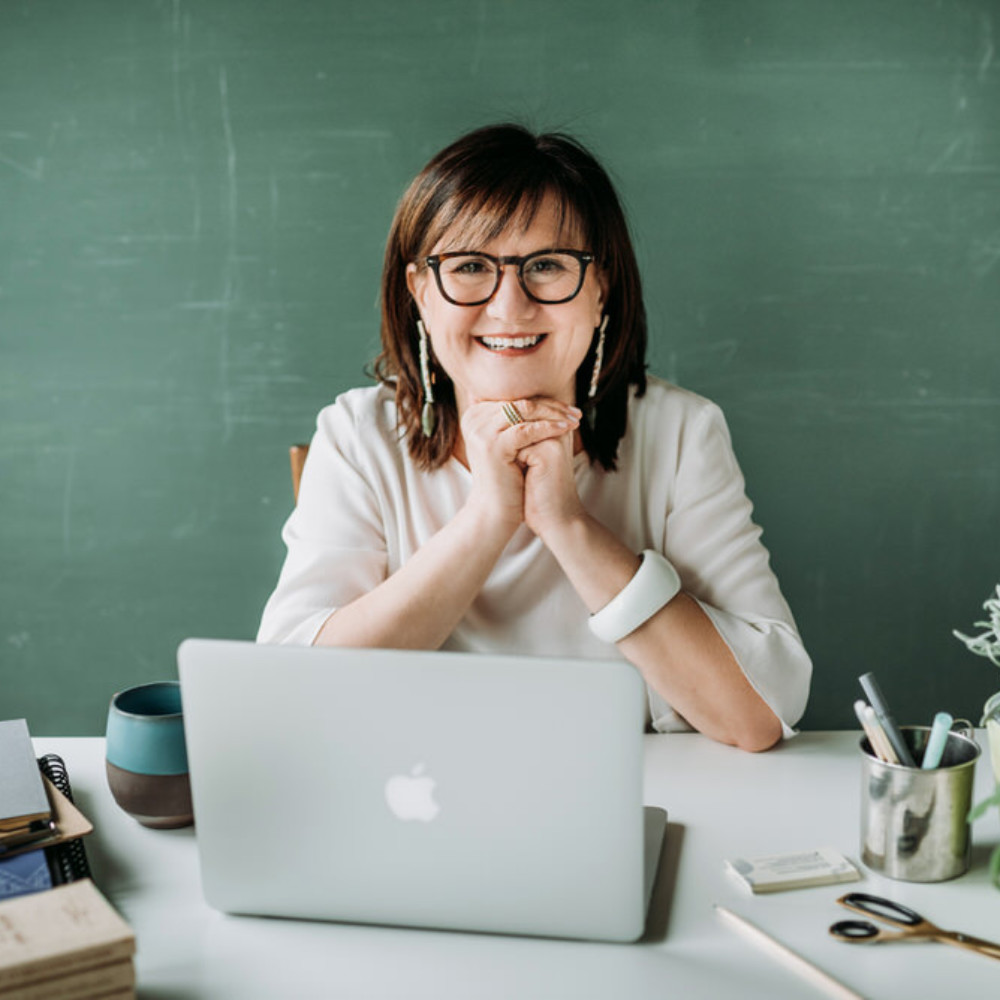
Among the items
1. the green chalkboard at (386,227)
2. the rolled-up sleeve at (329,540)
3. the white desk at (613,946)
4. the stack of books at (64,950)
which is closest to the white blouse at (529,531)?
the rolled-up sleeve at (329,540)

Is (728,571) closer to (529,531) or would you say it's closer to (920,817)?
(529,531)

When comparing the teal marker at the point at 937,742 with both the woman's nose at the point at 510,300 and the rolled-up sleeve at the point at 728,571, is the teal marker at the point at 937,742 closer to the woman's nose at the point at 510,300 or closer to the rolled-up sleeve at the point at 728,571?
the rolled-up sleeve at the point at 728,571

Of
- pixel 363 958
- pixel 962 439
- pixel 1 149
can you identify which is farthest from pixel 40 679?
pixel 962 439

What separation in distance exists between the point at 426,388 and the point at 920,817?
36.6 inches

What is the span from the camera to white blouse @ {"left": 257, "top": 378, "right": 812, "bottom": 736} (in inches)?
56.6

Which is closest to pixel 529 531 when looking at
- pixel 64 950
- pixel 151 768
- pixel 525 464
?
pixel 525 464

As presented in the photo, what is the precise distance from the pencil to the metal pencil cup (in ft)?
0.54

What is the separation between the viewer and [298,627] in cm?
141

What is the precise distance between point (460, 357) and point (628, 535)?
14.1 inches

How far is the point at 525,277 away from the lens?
1.46 meters

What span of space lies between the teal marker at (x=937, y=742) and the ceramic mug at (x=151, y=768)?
2.29 ft

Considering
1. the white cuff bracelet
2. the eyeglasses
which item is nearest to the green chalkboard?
the eyeglasses

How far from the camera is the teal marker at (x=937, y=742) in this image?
0.96 metres

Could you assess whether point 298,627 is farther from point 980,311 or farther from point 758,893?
point 980,311
